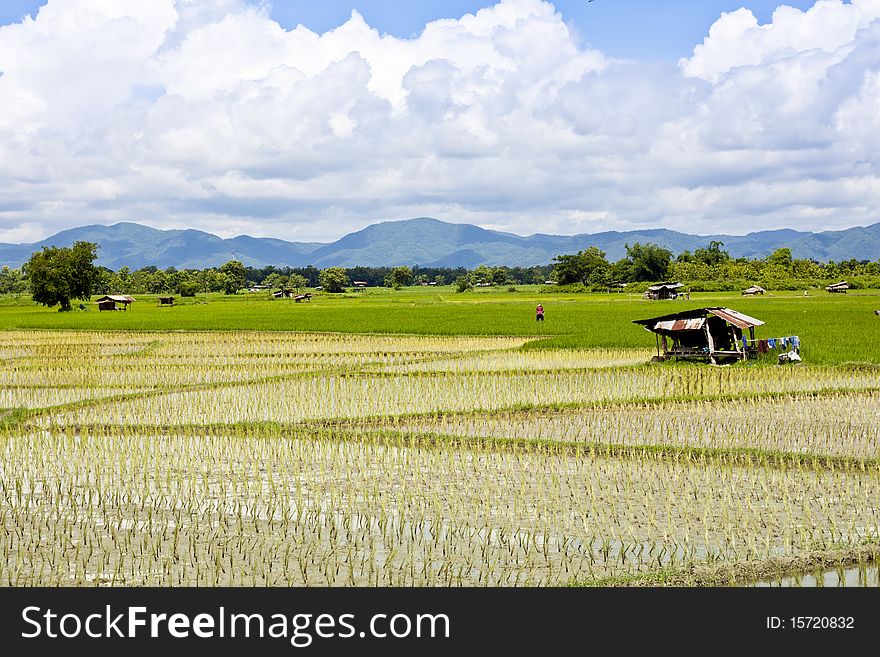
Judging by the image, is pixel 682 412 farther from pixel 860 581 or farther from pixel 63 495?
pixel 63 495

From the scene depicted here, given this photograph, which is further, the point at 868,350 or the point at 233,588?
the point at 868,350

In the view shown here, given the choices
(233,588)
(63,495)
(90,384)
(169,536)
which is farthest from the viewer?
(90,384)

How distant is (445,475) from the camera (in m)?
8.75

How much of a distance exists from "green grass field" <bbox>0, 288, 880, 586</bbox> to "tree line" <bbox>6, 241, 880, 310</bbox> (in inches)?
1845

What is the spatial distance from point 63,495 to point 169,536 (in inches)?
70.4

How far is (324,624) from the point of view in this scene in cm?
498

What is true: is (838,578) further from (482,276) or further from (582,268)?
(482,276)

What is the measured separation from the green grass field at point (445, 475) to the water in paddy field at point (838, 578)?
0.10ft

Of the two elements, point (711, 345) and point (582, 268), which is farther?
point (582, 268)

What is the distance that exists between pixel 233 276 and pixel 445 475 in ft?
368

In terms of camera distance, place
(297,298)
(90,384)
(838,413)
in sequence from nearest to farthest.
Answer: (838,413) < (90,384) < (297,298)

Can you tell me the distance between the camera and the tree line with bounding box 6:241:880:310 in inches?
2434

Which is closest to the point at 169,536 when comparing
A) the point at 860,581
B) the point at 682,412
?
the point at 860,581

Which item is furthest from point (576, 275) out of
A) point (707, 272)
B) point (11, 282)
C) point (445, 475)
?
point (445, 475)
